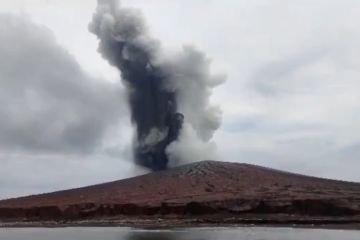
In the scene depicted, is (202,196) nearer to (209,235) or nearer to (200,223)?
(200,223)

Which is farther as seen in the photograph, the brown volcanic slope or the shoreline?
the brown volcanic slope

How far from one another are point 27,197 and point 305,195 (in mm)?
52038

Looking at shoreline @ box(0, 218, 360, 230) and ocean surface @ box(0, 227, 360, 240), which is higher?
shoreline @ box(0, 218, 360, 230)

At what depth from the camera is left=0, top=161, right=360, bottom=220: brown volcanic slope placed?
92438mm

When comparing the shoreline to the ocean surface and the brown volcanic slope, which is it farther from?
the ocean surface

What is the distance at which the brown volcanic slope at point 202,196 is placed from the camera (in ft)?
303

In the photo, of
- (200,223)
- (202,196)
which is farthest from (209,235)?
(202,196)

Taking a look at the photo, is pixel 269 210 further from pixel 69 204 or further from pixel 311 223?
pixel 69 204

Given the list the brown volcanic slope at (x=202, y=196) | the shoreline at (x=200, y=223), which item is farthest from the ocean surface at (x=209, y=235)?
the brown volcanic slope at (x=202, y=196)

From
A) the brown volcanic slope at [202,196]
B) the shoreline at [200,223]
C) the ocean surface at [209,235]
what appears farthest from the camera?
the brown volcanic slope at [202,196]

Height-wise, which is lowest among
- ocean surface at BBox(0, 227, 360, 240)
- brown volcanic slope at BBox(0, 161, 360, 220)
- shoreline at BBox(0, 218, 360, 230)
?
ocean surface at BBox(0, 227, 360, 240)

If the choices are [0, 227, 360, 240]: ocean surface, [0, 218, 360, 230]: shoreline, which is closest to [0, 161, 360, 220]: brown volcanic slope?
[0, 218, 360, 230]: shoreline

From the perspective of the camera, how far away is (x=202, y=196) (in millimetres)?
101062

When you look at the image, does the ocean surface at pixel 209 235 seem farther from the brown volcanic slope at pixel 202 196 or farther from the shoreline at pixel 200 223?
the brown volcanic slope at pixel 202 196
